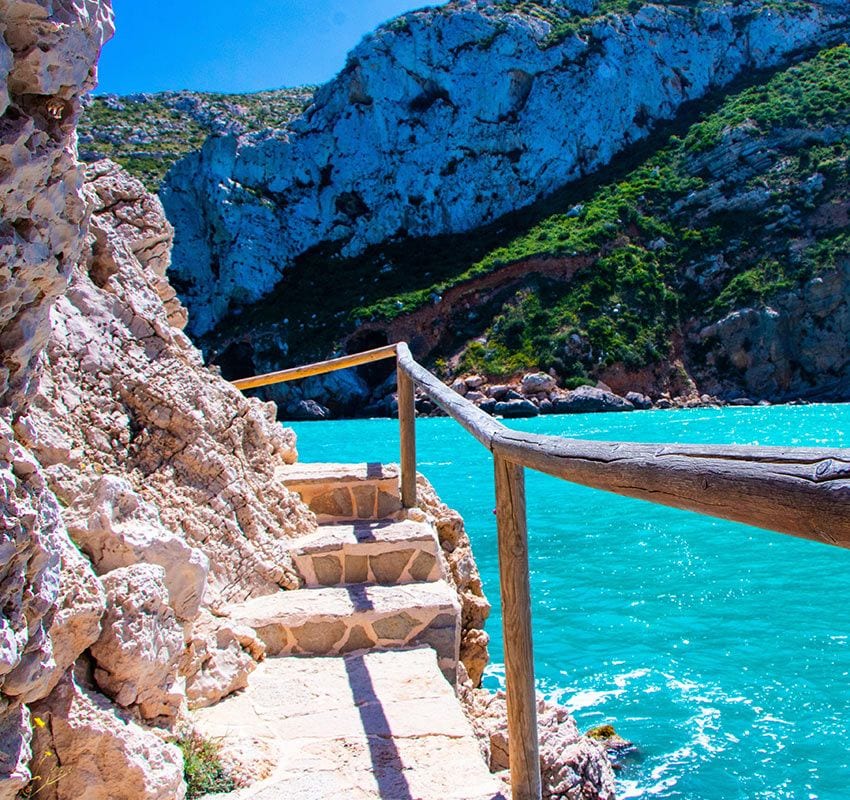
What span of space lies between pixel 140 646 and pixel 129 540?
0.35 m

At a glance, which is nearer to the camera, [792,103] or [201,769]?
[201,769]

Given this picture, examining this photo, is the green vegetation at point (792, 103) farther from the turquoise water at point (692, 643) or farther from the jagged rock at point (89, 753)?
the jagged rock at point (89, 753)

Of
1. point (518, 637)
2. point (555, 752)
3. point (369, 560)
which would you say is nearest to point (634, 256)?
point (369, 560)

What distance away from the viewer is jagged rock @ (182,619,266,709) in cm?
266

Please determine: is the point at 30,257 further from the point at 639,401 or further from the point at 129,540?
the point at 639,401

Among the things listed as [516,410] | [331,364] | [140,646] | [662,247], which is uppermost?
[662,247]

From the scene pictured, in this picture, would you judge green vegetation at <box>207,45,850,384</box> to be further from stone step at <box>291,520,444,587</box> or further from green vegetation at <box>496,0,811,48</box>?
stone step at <box>291,520,444,587</box>

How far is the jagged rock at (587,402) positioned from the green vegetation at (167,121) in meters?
29.8

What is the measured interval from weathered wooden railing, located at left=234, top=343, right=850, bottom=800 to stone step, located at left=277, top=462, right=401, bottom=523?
68.8 inches

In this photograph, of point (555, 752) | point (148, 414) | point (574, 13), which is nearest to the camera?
point (148, 414)

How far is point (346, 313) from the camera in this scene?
4269 centimetres

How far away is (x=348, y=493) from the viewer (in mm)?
4707

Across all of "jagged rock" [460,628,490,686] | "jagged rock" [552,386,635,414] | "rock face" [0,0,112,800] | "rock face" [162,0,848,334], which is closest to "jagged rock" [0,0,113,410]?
"rock face" [0,0,112,800]

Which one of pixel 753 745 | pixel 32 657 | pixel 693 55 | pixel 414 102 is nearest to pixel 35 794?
pixel 32 657
